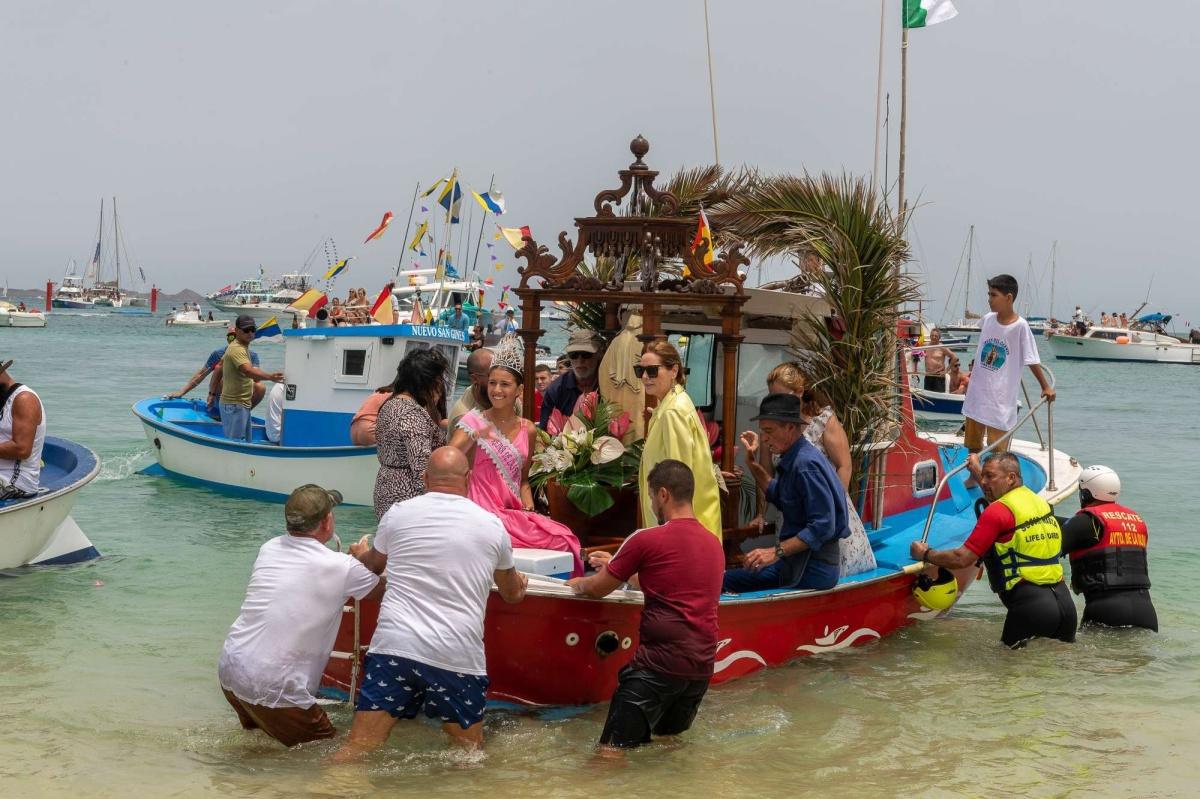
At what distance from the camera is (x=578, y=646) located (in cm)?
689

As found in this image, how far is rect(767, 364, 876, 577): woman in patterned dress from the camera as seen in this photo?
7.79m

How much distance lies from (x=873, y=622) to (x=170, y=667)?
491 centimetres

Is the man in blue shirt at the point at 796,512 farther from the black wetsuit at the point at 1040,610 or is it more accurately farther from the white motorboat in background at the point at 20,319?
the white motorboat in background at the point at 20,319

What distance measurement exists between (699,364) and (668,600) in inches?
140

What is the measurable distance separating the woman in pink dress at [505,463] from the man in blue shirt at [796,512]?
112 cm

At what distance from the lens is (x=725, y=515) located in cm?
834

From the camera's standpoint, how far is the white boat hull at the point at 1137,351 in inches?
2936

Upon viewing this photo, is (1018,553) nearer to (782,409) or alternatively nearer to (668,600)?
(782,409)

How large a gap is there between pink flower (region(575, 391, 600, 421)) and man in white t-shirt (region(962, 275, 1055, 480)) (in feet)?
10.7

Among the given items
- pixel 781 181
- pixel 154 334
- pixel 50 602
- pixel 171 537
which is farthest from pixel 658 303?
pixel 154 334

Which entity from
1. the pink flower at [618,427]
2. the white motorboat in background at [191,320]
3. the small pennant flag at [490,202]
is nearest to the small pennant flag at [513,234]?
the small pennant flag at [490,202]

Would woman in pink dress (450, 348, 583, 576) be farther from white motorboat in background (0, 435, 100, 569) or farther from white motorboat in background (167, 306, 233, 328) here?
white motorboat in background (167, 306, 233, 328)

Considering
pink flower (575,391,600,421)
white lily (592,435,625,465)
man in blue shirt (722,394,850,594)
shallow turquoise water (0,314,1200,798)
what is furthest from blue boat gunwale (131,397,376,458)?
man in blue shirt (722,394,850,594)

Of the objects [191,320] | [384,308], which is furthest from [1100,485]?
[191,320]
